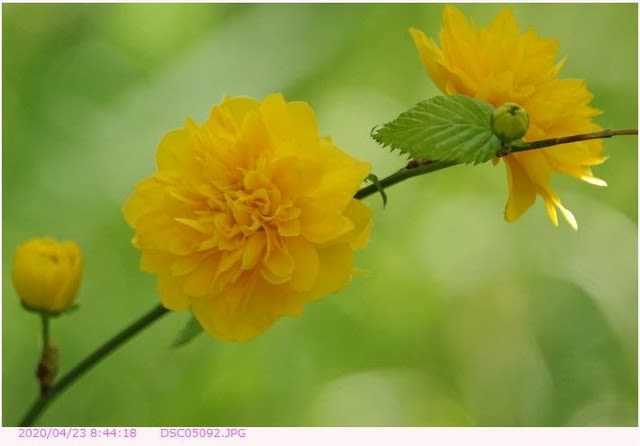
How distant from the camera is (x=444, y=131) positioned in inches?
24.1

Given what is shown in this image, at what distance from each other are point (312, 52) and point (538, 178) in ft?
3.20

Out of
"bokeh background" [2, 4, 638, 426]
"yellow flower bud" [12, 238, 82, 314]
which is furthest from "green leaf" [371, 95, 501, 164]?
"bokeh background" [2, 4, 638, 426]

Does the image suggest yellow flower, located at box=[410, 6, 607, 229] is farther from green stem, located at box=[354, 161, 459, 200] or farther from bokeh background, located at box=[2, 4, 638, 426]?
bokeh background, located at box=[2, 4, 638, 426]

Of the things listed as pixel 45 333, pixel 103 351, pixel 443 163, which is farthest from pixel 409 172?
pixel 45 333

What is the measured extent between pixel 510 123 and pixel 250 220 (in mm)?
200

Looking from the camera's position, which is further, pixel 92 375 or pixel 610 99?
pixel 610 99

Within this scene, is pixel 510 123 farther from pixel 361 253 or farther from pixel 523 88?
pixel 361 253

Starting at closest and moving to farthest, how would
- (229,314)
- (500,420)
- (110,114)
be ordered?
(229,314)
(500,420)
(110,114)

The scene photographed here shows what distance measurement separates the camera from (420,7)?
5.26ft

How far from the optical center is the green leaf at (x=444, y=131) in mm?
604

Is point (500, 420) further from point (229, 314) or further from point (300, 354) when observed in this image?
point (229, 314)

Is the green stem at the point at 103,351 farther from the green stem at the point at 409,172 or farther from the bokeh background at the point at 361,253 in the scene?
the bokeh background at the point at 361,253

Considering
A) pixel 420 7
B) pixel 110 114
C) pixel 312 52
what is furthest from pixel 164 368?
pixel 420 7

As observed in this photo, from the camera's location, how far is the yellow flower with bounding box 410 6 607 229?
0.65m
